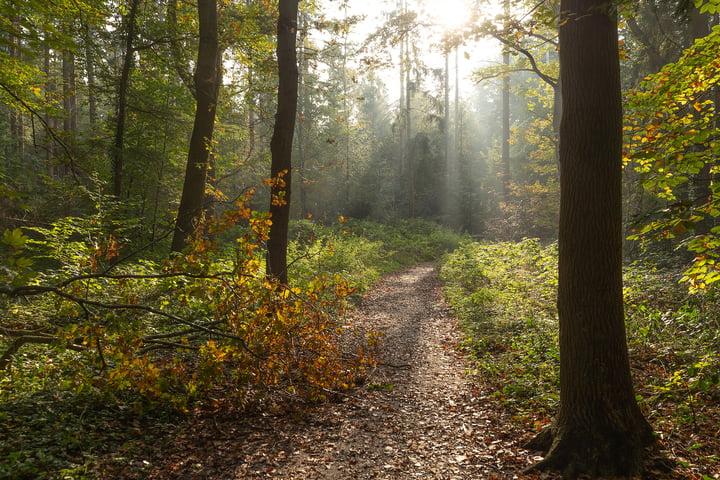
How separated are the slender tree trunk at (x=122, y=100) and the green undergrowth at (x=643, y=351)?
31.5 ft

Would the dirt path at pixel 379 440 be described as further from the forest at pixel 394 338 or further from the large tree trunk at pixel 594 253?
the large tree trunk at pixel 594 253

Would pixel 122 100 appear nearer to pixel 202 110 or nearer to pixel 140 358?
pixel 202 110

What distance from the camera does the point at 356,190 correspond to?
29.3 metres

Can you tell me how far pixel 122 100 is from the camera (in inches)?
382

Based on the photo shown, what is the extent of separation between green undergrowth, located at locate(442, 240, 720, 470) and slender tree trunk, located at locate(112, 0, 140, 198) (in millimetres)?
9589

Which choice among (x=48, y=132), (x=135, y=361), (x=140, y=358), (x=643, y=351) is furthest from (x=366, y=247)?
(x=48, y=132)

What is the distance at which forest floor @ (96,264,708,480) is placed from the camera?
10.9ft

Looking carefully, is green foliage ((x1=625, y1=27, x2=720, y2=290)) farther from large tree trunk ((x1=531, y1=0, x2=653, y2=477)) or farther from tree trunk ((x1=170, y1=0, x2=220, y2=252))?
tree trunk ((x1=170, y1=0, x2=220, y2=252))

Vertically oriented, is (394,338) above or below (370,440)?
above

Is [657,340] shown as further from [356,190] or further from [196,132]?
[356,190]

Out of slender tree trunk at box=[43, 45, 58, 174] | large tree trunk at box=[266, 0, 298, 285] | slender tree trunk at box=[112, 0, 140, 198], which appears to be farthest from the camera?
slender tree trunk at box=[112, 0, 140, 198]

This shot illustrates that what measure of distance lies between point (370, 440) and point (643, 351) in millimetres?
3794

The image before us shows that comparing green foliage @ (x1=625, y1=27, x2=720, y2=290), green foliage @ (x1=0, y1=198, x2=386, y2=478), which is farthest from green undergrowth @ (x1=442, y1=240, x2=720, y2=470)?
green foliage @ (x1=0, y1=198, x2=386, y2=478)

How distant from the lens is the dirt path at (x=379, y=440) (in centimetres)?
334
